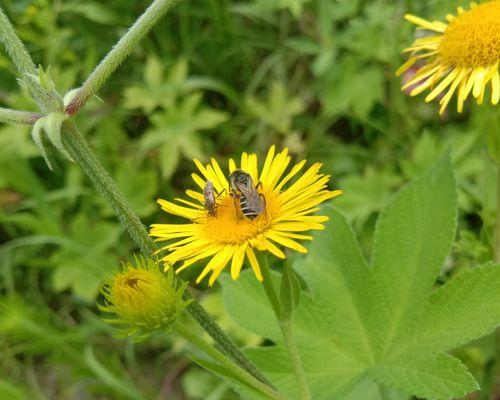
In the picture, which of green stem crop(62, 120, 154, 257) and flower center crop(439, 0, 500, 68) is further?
flower center crop(439, 0, 500, 68)

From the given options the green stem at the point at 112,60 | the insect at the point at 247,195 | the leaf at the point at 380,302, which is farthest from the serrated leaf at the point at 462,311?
the green stem at the point at 112,60

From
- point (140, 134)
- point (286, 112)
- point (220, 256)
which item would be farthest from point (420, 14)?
point (220, 256)

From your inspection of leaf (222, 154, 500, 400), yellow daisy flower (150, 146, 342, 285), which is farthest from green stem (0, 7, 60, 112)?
leaf (222, 154, 500, 400)

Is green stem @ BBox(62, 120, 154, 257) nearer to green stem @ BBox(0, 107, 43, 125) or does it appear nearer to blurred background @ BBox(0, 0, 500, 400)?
green stem @ BBox(0, 107, 43, 125)

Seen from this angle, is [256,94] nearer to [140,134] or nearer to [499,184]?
[140,134]

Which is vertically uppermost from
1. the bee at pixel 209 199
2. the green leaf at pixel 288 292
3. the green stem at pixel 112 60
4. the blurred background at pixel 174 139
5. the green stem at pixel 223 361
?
the blurred background at pixel 174 139

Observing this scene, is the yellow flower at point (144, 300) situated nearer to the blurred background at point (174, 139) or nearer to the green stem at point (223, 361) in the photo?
the green stem at point (223, 361)
